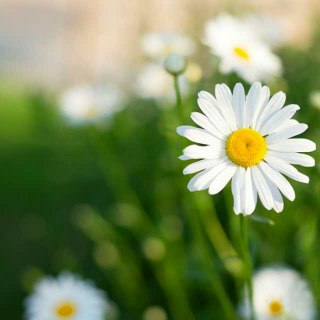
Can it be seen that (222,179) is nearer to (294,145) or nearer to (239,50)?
(294,145)

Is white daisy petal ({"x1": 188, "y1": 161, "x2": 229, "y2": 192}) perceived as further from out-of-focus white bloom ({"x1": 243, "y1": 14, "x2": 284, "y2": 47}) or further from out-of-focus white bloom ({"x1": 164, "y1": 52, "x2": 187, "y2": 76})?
out-of-focus white bloom ({"x1": 243, "y1": 14, "x2": 284, "y2": 47})

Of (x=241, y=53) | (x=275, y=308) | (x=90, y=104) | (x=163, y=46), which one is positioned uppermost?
(x=90, y=104)

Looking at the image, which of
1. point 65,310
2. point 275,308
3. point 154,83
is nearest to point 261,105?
point 275,308

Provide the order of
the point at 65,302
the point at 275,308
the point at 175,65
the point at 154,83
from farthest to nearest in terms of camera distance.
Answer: the point at 154,83 < the point at 65,302 < the point at 275,308 < the point at 175,65

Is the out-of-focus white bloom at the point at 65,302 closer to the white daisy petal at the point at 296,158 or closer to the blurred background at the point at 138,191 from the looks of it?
the blurred background at the point at 138,191

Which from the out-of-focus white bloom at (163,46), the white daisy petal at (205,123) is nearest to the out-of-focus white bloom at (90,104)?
the out-of-focus white bloom at (163,46)

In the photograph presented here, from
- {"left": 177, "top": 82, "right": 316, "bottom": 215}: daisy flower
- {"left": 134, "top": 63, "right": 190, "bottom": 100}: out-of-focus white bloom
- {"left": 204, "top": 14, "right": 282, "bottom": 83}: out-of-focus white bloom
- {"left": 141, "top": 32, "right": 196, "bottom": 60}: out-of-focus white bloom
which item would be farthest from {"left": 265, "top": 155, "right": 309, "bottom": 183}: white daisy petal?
{"left": 134, "top": 63, "right": 190, "bottom": 100}: out-of-focus white bloom

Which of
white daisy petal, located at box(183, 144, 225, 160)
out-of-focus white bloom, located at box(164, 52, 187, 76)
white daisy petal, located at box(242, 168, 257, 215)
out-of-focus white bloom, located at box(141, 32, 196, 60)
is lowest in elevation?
white daisy petal, located at box(242, 168, 257, 215)
